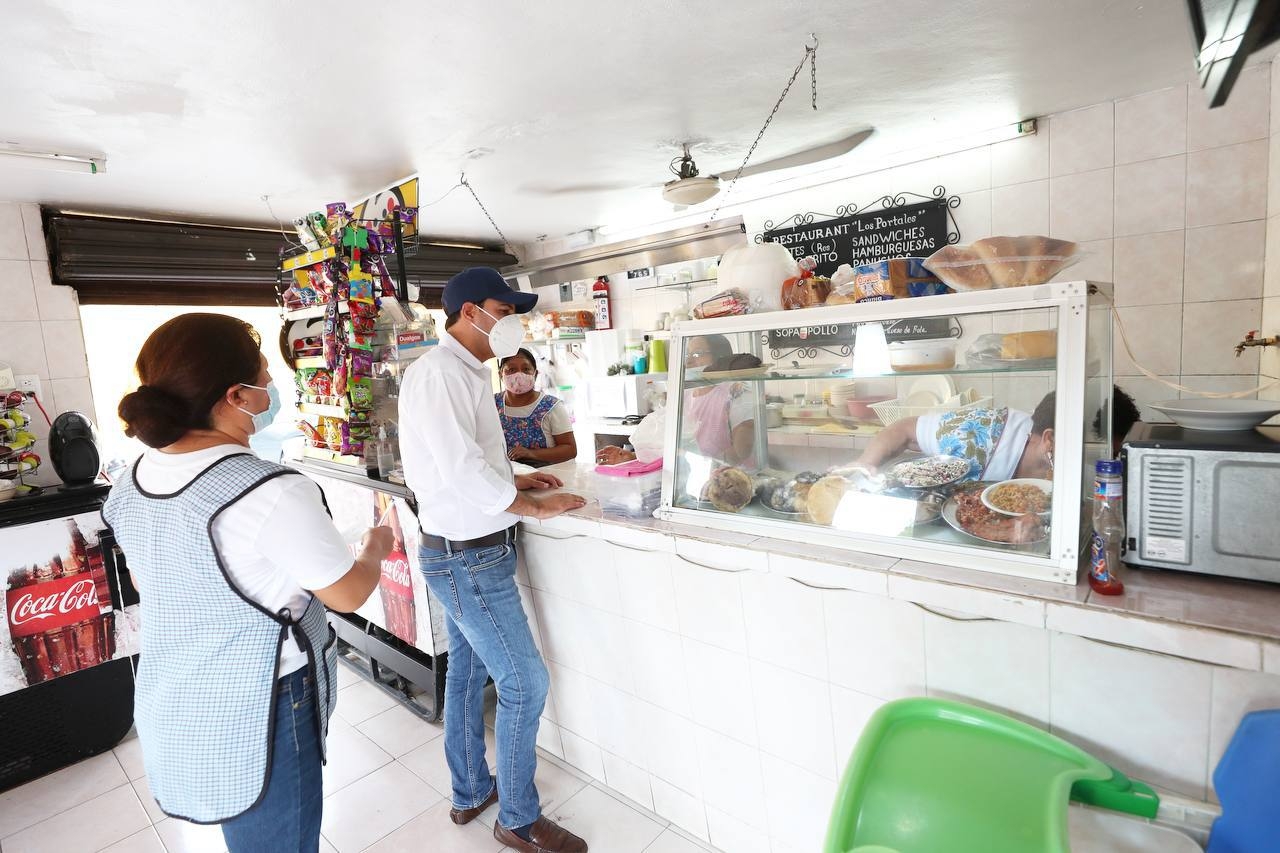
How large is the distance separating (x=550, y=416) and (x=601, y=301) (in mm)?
2381

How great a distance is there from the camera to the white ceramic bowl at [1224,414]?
1.16m

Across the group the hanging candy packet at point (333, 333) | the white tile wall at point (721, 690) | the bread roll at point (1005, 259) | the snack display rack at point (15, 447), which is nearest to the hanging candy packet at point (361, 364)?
the hanging candy packet at point (333, 333)

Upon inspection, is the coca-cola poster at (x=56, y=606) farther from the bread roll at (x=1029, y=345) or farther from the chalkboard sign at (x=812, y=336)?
the bread roll at (x=1029, y=345)

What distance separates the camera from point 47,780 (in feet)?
9.05

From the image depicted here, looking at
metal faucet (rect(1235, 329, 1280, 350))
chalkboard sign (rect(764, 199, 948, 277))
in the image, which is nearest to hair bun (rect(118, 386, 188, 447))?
chalkboard sign (rect(764, 199, 948, 277))

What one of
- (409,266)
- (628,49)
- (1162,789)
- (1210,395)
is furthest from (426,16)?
(409,266)

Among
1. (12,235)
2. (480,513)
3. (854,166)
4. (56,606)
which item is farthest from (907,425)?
(12,235)

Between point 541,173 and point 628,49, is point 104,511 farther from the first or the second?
point 541,173

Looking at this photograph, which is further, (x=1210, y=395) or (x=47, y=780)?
(x=47, y=780)

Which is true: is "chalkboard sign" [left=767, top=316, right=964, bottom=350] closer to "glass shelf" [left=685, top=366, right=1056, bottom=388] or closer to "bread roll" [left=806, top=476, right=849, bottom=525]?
"glass shelf" [left=685, top=366, right=1056, bottom=388]

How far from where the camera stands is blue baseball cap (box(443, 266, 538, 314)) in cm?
199

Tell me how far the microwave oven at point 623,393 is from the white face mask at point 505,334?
2.95m

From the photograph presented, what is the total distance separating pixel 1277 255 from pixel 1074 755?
2.77 metres

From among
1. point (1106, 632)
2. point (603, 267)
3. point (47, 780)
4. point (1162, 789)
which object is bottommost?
point (47, 780)
